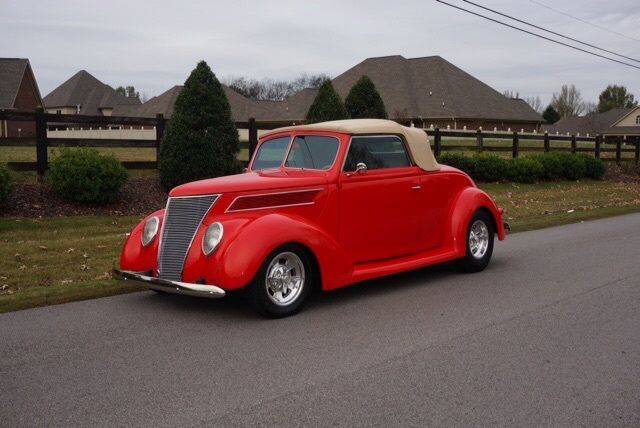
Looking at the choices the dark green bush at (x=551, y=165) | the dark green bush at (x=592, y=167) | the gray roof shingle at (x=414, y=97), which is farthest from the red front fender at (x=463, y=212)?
the gray roof shingle at (x=414, y=97)

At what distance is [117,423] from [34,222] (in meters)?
8.57

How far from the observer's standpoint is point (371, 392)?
14.7 ft

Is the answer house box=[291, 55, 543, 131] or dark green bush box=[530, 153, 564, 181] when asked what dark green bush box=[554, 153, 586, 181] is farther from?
house box=[291, 55, 543, 131]

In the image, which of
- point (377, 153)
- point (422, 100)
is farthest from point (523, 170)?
point (422, 100)

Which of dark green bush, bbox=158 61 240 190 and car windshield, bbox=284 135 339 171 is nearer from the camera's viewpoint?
car windshield, bbox=284 135 339 171

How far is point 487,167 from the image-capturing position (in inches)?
884

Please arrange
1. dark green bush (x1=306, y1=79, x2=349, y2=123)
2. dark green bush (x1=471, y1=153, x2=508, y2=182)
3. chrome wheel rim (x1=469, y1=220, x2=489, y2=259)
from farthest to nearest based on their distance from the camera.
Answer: dark green bush (x1=471, y1=153, x2=508, y2=182), dark green bush (x1=306, y1=79, x2=349, y2=123), chrome wheel rim (x1=469, y1=220, x2=489, y2=259)

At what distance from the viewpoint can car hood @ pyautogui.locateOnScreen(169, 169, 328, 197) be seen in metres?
6.50

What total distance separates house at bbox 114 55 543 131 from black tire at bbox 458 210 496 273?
3693 cm

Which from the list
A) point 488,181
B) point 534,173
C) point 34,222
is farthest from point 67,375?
point 534,173

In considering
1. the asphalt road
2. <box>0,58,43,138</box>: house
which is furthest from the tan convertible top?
<box>0,58,43,138</box>: house

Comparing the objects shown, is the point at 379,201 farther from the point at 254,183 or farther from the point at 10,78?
the point at 10,78

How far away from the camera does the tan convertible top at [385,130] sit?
7.58 metres

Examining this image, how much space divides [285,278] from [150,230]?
5.10ft
